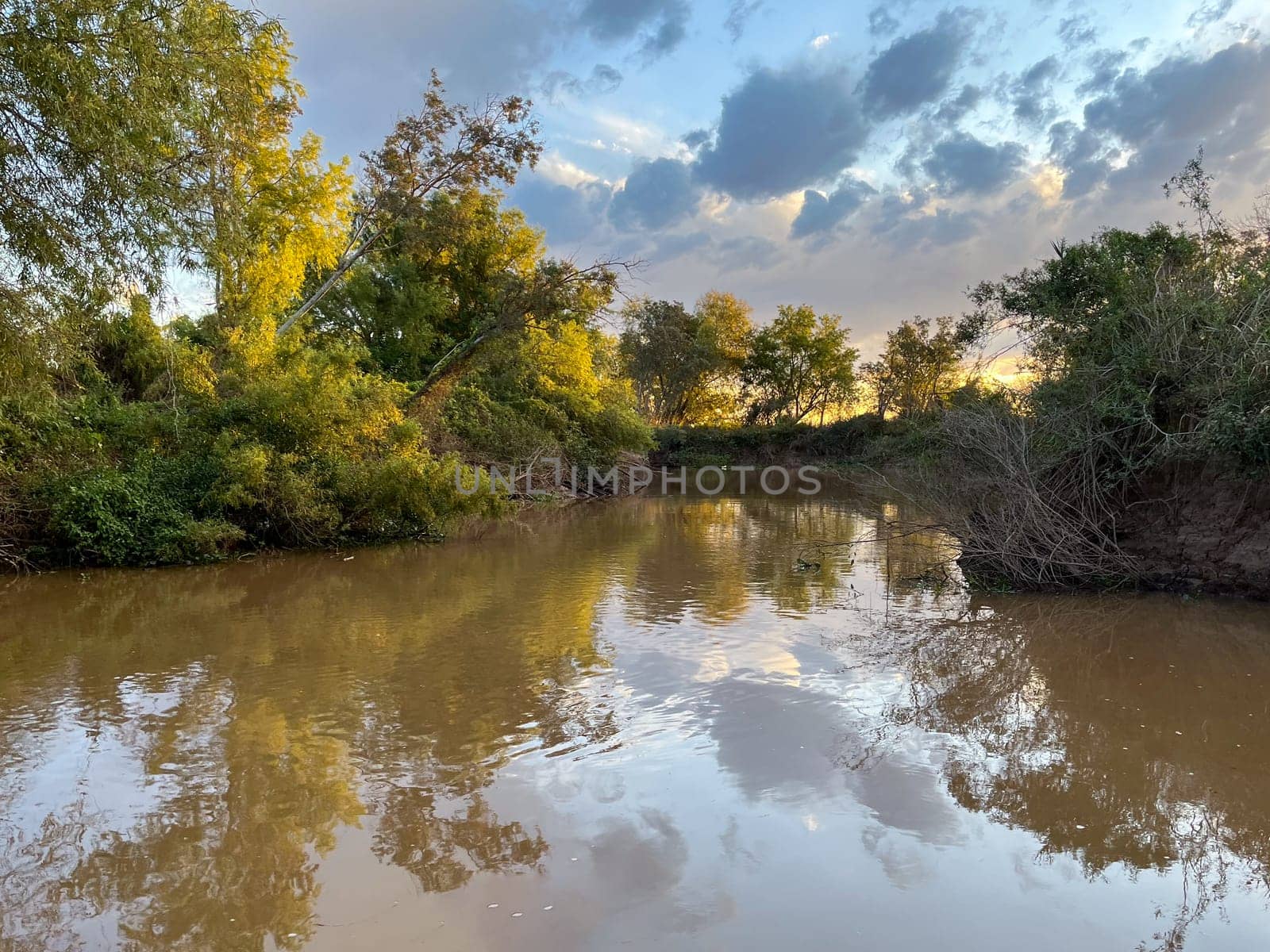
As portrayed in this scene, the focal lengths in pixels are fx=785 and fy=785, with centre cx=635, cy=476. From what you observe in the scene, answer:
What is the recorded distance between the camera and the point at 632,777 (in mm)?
4852

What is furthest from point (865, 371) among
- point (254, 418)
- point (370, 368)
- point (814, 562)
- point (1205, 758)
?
point (1205, 758)

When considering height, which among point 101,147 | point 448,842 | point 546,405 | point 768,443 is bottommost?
point 448,842

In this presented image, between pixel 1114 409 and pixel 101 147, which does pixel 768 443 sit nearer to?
pixel 1114 409

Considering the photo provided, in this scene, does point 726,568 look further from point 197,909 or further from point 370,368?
point 370,368

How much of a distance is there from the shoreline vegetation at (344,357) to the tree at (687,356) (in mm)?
23631

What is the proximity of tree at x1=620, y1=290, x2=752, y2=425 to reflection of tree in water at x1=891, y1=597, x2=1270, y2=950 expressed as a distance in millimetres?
37918

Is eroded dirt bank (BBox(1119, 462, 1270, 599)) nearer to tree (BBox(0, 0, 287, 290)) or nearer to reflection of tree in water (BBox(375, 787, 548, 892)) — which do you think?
reflection of tree in water (BBox(375, 787, 548, 892))

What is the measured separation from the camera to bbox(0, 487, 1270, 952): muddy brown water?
3.49m

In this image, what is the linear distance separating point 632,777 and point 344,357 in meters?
11.0

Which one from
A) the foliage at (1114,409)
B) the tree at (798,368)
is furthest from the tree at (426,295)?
the tree at (798,368)

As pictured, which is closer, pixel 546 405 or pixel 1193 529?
pixel 1193 529

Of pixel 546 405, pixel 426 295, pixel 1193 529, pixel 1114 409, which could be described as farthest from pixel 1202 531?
pixel 426 295

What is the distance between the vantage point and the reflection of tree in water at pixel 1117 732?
13.6 ft

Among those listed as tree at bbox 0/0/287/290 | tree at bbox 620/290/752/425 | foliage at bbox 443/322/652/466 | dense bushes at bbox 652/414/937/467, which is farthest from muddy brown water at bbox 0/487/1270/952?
tree at bbox 620/290/752/425
